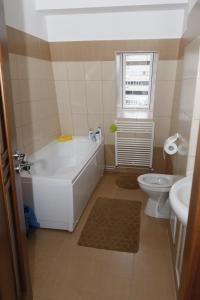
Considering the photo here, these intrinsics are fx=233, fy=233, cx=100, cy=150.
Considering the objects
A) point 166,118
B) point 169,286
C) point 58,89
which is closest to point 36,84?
point 58,89

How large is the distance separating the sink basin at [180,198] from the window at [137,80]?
216 cm

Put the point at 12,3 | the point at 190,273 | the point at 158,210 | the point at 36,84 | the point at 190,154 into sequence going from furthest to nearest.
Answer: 1. the point at 36,84
2. the point at 158,210
3. the point at 12,3
4. the point at 190,154
5. the point at 190,273

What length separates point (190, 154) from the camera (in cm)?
171

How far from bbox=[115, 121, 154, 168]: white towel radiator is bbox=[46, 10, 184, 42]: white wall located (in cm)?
115

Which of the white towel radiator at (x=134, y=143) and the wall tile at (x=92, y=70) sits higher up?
the wall tile at (x=92, y=70)

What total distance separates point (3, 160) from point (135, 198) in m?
2.21

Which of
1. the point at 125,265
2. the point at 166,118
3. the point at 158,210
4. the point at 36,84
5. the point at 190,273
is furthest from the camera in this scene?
the point at 166,118

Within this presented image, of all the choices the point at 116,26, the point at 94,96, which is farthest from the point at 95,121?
the point at 116,26

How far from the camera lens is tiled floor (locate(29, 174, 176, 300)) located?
1676 millimetres

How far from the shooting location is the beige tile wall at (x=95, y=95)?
3168 millimetres

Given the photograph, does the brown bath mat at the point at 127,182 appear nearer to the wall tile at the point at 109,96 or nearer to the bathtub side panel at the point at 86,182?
the bathtub side panel at the point at 86,182

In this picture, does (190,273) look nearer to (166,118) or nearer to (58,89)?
(166,118)

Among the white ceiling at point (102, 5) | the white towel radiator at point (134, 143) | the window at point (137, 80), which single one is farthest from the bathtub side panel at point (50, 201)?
the white ceiling at point (102, 5)

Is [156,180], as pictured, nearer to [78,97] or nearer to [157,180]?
[157,180]
